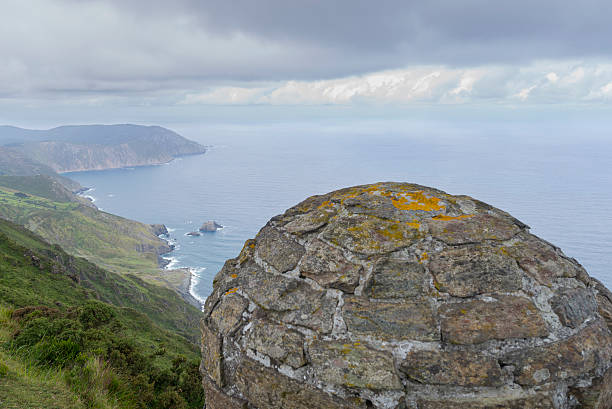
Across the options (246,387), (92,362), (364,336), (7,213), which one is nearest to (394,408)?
(364,336)

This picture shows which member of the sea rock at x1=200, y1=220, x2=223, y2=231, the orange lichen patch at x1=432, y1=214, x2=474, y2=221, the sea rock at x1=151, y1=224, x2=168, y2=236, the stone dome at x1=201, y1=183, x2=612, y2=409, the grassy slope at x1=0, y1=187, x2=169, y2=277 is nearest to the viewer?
the stone dome at x1=201, y1=183, x2=612, y2=409

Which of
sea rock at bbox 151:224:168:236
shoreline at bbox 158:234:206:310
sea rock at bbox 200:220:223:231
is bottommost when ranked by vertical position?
shoreline at bbox 158:234:206:310

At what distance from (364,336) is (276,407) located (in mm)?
1278

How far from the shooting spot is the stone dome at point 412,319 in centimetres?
352

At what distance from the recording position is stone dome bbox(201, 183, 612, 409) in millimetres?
3521

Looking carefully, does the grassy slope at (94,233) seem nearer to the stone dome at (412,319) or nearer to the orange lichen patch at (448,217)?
the stone dome at (412,319)

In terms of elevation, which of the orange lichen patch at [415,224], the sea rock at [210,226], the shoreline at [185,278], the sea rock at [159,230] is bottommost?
the shoreline at [185,278]

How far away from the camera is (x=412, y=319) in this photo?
3.70 m

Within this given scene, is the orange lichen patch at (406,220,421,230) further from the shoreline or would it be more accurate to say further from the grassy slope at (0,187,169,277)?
the grassy slope at (0,187,169,277)

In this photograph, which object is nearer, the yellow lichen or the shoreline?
the yellow lichen

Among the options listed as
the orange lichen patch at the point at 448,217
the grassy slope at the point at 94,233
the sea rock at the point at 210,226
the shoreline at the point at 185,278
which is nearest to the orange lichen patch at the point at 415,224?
the orange lichen patch at the point at 448,217

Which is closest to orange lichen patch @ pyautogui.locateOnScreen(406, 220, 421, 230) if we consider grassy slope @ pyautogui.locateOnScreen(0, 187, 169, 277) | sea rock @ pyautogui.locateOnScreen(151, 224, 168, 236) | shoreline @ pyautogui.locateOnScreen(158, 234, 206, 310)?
shoreline @ pyautogui.locateOnScreen(158, 234, 206, 310)

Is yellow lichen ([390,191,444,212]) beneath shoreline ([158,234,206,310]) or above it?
above

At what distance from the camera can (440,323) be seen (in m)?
3.63
